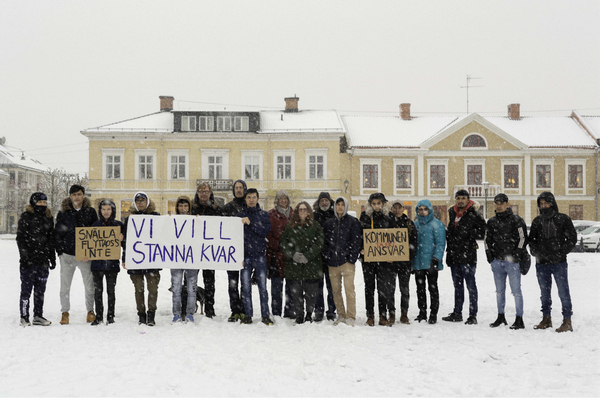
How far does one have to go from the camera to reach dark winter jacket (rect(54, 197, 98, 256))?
23.7ft

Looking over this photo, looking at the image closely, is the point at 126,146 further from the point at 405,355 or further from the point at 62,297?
the point at 405,355

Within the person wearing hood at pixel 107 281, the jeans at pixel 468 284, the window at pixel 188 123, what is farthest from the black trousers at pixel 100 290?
the window at pixel 188 123

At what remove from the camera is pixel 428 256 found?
752 cm

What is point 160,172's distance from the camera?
33.7 metres

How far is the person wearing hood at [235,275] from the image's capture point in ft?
24.4

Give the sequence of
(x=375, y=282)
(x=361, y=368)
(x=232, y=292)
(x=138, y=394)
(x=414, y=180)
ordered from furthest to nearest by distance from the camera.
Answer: (x=414, y=180) → (x=375, y=282) → (x=232, y=292) → (x=361, y=368) → (x=138, y=394)

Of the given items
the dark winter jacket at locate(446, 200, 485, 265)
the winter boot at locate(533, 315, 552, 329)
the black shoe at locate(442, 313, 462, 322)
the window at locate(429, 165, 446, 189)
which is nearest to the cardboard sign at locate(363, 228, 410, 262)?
the dark winter jacket at locate(446, 200, 485, 265)

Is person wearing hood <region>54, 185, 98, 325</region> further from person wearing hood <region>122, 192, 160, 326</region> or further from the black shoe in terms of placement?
the black shoe

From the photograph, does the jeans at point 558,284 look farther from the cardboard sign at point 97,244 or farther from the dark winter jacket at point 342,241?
the cardboard sign at point 97,244

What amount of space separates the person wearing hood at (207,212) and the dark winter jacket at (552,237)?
15.8 feet

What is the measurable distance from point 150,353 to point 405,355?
2.96 m

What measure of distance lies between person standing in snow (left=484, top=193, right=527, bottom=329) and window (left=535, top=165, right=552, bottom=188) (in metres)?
32.2

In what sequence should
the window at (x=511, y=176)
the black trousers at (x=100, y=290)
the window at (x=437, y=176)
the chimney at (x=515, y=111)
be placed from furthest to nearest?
the chimney at (x=515, y=111)
the window at (x=511, y=176)
the window at (x=437, y=176)
the black trousers at (x=100, y=290)

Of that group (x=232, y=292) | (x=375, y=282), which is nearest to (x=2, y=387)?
(x=232, y=292)
